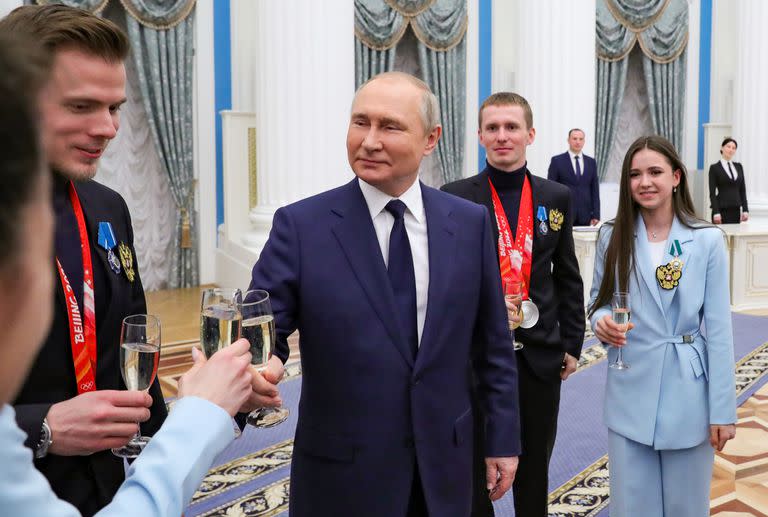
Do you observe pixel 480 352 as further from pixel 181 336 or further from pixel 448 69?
pixel 448 69

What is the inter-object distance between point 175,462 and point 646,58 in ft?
41.0

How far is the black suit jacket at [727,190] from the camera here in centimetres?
926

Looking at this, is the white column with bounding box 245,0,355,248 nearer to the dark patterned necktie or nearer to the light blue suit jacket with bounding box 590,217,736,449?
the light blue suit jacket with bounding box 590,217,736,449

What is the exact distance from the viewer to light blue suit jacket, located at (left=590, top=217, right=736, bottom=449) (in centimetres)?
250

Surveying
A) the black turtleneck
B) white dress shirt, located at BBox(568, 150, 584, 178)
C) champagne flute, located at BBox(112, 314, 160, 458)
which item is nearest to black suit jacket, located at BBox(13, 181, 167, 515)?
champagne flute, located at BBox(112, 314, 160, 458)

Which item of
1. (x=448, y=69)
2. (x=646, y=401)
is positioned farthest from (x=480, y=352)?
(x=448, y=69)

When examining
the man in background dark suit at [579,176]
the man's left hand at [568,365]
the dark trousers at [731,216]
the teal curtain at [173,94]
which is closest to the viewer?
the man's left hand at [568,365]

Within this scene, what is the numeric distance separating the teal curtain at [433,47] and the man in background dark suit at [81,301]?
28.7ft

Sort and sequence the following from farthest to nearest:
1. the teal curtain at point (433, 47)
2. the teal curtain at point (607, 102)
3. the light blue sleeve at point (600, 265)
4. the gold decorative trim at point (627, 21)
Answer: the teal curtain at point (607, 102)
the gold decorative trim at point (627, 21)
the teal curtain at point (433, 47)
the light blue sleeve at point (600, 265)

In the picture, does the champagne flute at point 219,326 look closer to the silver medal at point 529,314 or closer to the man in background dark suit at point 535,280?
the silver medal at point 529,314

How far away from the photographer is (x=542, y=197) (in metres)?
2.96

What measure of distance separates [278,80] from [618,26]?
6967 mm

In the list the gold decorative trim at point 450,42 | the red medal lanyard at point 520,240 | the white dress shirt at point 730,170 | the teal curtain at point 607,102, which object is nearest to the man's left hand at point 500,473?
the red medal lanyard at point 520,240

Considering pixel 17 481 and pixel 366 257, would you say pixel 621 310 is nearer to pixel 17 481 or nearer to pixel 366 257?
pixel 366 257
